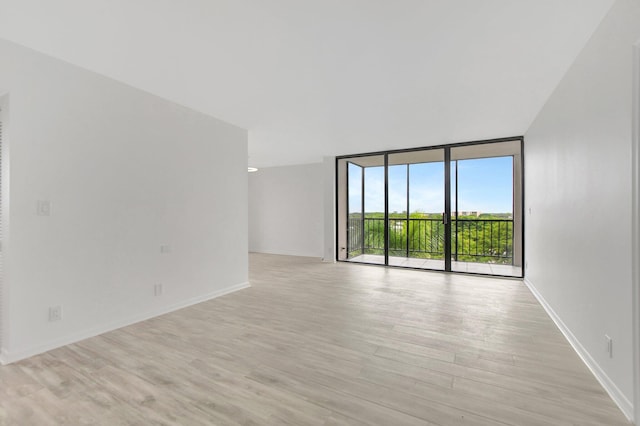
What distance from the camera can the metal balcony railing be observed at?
6004 millimetres

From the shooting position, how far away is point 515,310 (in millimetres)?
3164

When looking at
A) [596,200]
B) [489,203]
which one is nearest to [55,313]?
[596,200]

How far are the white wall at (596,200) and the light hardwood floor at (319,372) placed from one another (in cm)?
25

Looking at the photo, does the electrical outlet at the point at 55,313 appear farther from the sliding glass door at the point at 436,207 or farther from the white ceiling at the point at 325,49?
the sliding glass door at the point at 436,207

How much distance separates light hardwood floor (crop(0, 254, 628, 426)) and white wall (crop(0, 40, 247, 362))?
Result: 28 centimetres

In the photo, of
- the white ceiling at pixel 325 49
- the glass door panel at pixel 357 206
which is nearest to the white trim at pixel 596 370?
the white ceiling at pixel 325 49

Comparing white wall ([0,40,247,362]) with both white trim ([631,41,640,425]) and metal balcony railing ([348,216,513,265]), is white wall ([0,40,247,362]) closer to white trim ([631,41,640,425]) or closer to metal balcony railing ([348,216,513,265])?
white trim ([631,41,640,425])

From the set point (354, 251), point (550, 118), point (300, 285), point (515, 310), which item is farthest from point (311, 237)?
point (550, 118)

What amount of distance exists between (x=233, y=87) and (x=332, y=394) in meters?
2.73

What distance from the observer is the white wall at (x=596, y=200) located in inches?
60.8

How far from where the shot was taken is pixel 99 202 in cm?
256

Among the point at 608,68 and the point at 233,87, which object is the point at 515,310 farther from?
the point at 233,87

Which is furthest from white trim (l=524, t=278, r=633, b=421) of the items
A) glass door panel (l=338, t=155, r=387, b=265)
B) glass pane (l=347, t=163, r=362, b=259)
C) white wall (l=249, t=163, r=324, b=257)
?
white wall (l=249, t=163, r=324, b=257)

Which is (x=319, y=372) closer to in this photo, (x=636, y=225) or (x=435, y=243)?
(x=636, y=225)
